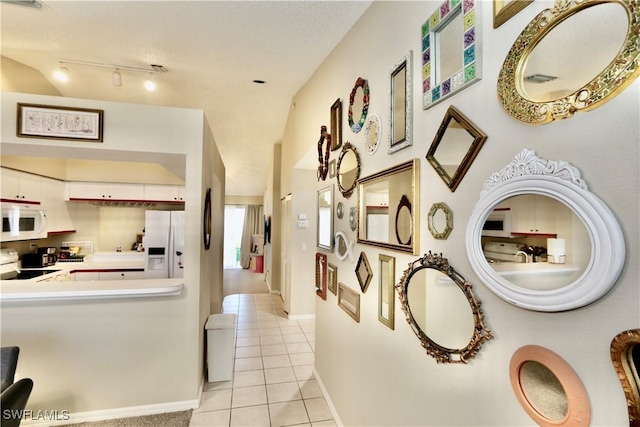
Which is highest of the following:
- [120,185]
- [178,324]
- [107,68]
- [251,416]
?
[107,68]

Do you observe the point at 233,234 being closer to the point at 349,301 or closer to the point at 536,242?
the point at 349,301

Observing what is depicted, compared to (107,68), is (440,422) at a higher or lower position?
lower

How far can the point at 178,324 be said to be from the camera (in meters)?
2.43

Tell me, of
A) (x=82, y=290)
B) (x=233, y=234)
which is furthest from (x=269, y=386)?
(x=233, y=234)

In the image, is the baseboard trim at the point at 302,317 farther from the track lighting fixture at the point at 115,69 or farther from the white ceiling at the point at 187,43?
the track lighting fixture at the point at 115,69

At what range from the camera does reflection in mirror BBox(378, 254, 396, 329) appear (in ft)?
5.03

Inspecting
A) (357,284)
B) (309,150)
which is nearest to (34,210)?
(309,150)

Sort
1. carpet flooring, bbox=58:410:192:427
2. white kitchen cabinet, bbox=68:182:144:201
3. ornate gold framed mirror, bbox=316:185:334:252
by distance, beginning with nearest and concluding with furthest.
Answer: carpet flooring, bbox=58:410:192:427 < ornate gold framed mirror, bbox=316:185:334:252 < white kitchen cabinet, bbox=68:182:144:201

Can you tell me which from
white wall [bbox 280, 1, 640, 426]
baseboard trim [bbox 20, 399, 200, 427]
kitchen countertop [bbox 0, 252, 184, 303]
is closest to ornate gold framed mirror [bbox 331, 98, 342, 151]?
white wall [bbox 280, 1, 640, 426]

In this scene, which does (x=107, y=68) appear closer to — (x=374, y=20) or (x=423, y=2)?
(x=374, y=20)

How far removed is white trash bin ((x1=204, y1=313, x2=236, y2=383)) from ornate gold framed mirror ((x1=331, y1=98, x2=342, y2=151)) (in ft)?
6.44

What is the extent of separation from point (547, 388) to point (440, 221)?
23.7 inches

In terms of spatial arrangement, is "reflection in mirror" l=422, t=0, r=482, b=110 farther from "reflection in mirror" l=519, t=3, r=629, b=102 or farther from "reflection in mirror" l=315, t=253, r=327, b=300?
"reflection in mirror" l=315, t=253, r=327, b=300

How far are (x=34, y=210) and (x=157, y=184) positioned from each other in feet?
5.09
